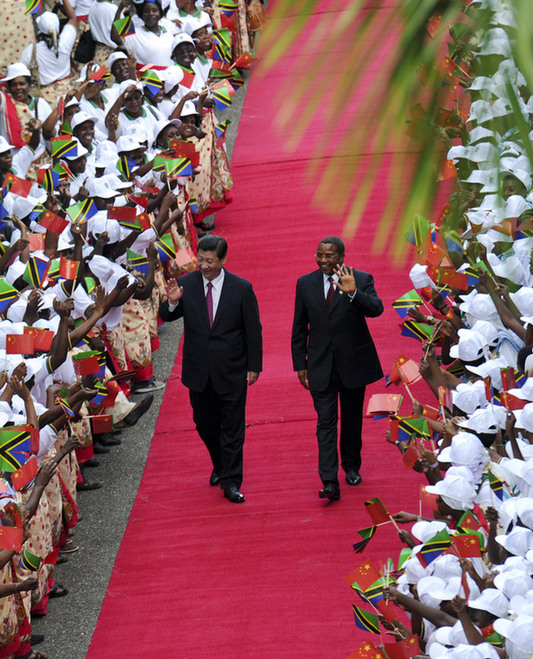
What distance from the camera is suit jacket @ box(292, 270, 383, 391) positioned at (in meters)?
6.07

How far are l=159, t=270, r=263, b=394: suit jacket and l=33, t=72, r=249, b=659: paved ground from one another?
0.90 metres

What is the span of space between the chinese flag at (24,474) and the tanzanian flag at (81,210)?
2.46 m

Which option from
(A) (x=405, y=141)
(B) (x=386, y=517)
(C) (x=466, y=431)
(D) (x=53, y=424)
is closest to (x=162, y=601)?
(D) (x=53, y=424)

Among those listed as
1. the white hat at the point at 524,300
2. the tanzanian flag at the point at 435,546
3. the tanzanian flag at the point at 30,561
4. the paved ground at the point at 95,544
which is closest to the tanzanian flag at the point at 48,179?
the paved ground at the point at 95,544

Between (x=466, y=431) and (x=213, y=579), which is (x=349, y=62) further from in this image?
(x=213, y=579)

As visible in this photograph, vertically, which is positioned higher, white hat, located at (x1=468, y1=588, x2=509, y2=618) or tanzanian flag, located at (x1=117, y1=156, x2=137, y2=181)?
white hat, located at (x1=468, y1=588, x2=509, y2=618)

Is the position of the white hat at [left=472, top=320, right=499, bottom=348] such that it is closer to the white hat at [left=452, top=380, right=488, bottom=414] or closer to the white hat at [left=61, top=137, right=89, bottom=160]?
the white hat at [left=452, top=380, right=488, bottom=414]

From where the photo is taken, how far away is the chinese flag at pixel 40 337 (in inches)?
213

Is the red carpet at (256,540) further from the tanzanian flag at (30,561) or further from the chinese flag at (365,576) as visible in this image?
the chinese flag at (365,576)

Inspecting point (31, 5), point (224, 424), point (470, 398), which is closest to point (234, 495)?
point (224, 424)

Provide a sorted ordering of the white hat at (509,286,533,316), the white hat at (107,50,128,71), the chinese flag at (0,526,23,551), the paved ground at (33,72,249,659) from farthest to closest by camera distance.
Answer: the white hat at (107,50,128,71) < the paved ground at (33,72,249,659) < the white hat at (509,286,533,316) < the chinese flag at (0,526,23,551)

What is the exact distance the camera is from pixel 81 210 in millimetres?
6973

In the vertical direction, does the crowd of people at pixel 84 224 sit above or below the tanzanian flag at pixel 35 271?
below

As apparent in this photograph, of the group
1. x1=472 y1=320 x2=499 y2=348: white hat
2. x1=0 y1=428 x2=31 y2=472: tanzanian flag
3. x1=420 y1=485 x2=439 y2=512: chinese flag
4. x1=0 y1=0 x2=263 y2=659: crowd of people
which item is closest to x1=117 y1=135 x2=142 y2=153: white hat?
x1=0 y1=0 x2=263 y2=659: crowd of people
